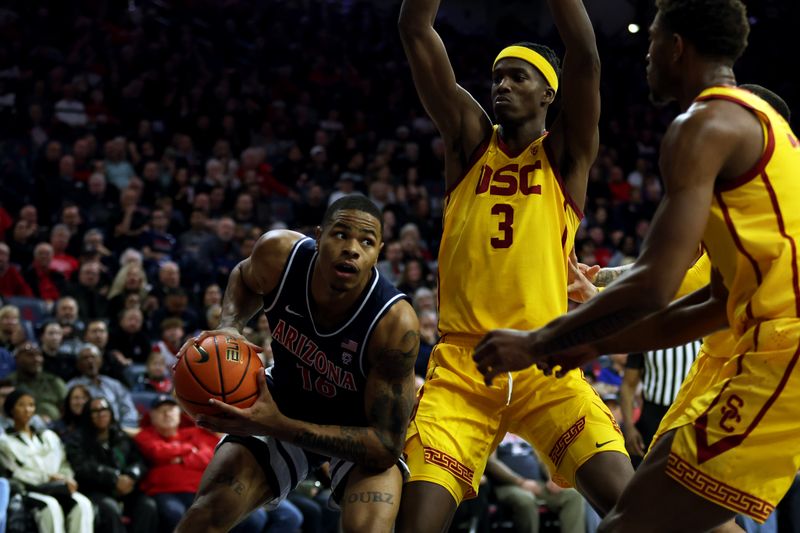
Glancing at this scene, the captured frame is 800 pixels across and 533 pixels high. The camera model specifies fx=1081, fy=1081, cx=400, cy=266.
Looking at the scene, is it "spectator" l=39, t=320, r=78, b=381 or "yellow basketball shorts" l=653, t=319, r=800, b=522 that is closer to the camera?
"yellow basketball shorts" l=653, t=319, r=800, b=522

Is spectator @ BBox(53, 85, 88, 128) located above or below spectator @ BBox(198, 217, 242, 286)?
above

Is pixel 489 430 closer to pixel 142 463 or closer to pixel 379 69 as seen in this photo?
pixel 142 463

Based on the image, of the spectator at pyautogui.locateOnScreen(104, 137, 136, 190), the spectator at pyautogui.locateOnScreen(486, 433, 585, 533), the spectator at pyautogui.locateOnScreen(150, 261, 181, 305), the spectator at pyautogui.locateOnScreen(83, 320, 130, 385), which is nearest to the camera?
the spectator at pyautogui.locateOnScreen(486, 433, 585, 533)

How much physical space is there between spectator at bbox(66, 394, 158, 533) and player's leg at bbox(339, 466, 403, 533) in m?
3.66

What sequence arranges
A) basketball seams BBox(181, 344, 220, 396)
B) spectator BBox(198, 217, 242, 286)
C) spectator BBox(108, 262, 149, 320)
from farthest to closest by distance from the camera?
spectator BBox(198, 217, 242, 286) → spectator BBox(108, 262, 149, 320) → basketball seams BBox(181, 344, 220, 396)

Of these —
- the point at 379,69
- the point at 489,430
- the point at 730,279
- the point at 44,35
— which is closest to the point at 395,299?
the point at 489,430

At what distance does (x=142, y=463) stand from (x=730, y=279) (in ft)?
Result: 18.4

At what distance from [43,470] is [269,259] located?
3703 millimetres

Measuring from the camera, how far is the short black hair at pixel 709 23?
10.00ft

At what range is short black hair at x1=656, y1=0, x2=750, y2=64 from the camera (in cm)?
305

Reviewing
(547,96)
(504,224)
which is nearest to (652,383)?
(547,96)

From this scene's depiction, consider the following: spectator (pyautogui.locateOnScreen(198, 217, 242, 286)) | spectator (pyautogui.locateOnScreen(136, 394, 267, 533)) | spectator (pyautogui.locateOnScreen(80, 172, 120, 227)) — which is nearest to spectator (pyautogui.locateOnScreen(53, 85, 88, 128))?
spectator (pyautogui.locateOnScreen(80, 172, 120, 227))

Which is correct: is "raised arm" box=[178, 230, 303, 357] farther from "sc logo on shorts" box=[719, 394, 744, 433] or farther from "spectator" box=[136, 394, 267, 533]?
"spectator" box=[136, 394, 267, 533]

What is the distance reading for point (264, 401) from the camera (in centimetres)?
406
